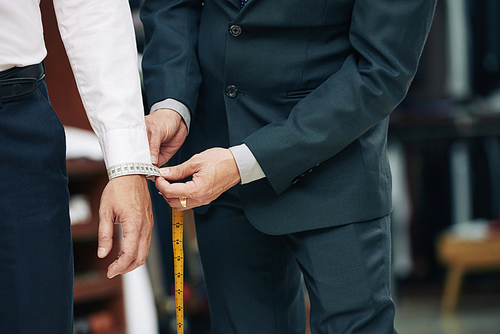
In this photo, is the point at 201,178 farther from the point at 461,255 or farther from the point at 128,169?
the point at 461,255

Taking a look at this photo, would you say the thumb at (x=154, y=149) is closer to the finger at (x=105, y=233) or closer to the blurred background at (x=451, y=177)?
the finger at (x=105, y=233)

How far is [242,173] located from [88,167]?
1364 millimetres

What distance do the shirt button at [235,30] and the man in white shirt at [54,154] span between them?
A: 7.7 inches

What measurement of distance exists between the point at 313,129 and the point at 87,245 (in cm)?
166

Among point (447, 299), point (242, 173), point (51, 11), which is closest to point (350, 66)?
point (242, 173)

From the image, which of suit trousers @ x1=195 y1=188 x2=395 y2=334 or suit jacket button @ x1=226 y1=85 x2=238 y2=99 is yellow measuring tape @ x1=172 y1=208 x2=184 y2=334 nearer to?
suit trousers @ x1=195 y1=188 x2=395 y2=334

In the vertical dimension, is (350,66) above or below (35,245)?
above

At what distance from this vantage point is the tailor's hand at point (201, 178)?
94cm

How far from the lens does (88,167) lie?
2.17 m

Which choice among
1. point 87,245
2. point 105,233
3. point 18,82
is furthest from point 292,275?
point 87,245

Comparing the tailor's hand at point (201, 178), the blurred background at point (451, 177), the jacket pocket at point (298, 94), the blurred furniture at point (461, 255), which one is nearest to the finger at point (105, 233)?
the tailor's hand at point (201, 178)

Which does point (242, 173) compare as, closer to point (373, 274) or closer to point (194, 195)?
point (194, 195)

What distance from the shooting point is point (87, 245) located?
2326 mm

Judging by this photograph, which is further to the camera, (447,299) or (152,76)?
(447,299)
